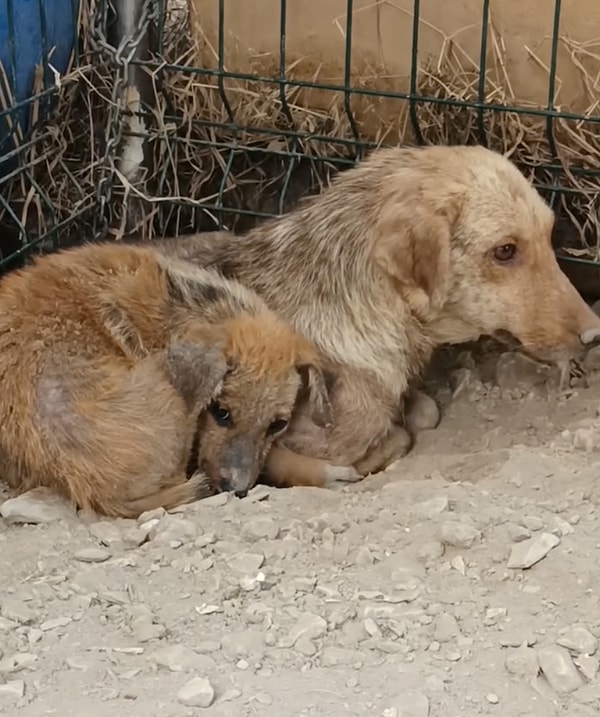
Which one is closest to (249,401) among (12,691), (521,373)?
(521,373)

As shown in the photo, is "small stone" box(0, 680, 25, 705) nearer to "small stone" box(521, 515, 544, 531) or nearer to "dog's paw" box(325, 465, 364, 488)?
"small stone" box(521, 515, 544, 531)

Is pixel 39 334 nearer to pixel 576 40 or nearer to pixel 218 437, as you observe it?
pixel 218 437

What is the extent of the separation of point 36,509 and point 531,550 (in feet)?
5.53

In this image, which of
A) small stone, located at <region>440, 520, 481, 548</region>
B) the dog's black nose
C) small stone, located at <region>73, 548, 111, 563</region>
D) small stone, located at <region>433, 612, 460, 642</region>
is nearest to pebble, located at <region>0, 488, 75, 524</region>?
small stone, located at <region>73, 548, 111, 563</region>

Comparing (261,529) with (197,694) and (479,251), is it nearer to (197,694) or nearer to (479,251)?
(197,694)

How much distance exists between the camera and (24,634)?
3.49 metres

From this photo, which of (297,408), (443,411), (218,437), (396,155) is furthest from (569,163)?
(218,437)

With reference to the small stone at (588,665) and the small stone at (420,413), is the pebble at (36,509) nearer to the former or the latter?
the small stone at (420,413)

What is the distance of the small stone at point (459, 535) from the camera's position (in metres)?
3.81

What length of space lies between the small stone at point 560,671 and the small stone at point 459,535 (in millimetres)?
601

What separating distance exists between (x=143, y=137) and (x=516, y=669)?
3677mm

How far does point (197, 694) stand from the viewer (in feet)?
10.3

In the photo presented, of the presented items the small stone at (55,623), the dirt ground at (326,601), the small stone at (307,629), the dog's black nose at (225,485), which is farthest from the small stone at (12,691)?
the dog's black nose at (225,485)

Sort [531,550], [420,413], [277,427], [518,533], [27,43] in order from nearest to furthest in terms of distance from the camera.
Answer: [531,550] < [518,533] < [277,427] < [420,413] < [27,43]
